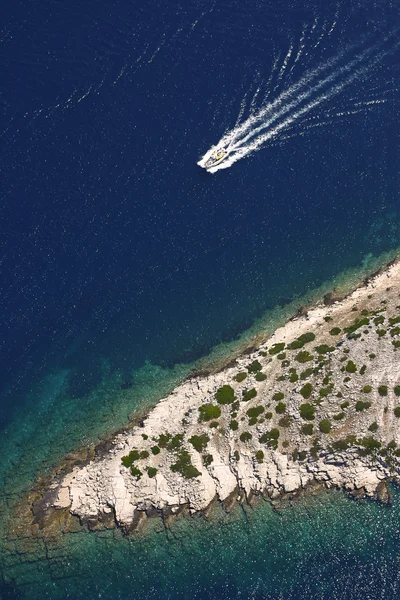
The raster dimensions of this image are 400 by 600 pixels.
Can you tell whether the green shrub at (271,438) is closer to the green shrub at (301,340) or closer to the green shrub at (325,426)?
the green shrub at (325,426)

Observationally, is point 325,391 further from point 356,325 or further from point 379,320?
point 379,320

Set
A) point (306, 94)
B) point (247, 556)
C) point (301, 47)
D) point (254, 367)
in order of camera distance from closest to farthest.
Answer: point (247, 556) < point (254, 367) < point (306, 94) < point (301, 47)

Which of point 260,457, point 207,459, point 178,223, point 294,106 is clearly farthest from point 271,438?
point 294,106

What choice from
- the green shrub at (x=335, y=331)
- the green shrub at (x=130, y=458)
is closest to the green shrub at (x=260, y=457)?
the green shrub at (x=130, y=458)

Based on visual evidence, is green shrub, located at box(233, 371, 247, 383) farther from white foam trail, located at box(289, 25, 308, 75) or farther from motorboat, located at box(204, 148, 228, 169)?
white foam trail, located at box(289, 25, 308, 75)

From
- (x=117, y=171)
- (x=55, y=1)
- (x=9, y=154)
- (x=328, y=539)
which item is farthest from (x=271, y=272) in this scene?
(x=55, y=1)
